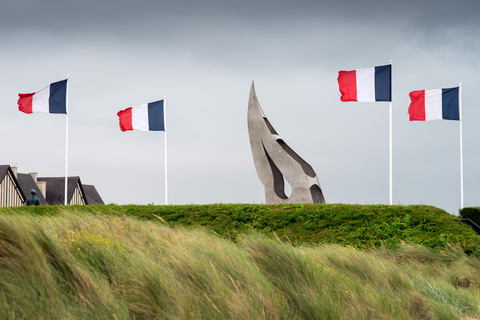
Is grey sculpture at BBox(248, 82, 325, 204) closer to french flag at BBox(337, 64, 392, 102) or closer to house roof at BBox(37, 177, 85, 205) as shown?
french flag at BBox(337, 64, 392, 102)

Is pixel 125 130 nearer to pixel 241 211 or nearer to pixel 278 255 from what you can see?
pixel 241 211

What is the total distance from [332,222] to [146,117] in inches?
437

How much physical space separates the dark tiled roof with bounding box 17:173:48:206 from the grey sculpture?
3019cm

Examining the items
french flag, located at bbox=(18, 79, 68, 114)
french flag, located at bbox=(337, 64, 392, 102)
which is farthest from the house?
french flag, located at bbox=(337, 64, 392, 102)

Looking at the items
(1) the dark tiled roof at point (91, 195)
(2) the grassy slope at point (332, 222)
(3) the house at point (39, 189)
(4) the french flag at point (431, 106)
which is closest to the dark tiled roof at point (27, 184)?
(3) the house at point (39, 189)

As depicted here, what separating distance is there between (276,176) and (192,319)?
15786 mm

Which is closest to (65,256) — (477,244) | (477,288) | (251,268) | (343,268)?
(251,268)

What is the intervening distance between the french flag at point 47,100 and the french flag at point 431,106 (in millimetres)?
16264

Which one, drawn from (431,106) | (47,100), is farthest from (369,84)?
(47,100)

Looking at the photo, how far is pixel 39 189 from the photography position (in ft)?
150

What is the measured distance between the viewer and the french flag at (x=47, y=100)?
70.9 ft

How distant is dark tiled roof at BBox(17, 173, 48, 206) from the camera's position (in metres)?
42.5

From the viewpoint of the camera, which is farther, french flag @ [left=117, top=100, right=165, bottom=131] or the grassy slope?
french flag @ [left=117, top=100, right=165, bottom=131]

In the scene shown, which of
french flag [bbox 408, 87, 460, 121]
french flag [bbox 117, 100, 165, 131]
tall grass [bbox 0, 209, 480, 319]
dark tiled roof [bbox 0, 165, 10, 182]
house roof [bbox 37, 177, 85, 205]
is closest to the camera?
tall grass [bbox 0, 209, 480, 319]
